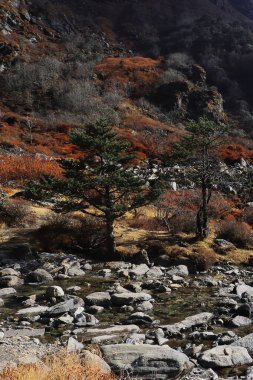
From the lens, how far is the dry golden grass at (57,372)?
21.2 feet

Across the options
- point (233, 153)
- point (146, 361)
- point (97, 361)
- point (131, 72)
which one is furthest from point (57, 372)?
point (131, 72)

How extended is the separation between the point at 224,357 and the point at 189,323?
8.72 feet

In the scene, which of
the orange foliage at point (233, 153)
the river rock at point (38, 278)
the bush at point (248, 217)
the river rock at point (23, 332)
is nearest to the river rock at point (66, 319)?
the river rock at point (23, 332)

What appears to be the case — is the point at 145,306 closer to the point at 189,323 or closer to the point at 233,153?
the point at 189,323

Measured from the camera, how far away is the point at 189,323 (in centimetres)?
1170

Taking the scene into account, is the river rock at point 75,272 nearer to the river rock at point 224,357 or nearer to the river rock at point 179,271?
the river rock at point 179,271

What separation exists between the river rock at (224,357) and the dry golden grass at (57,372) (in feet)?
8.57

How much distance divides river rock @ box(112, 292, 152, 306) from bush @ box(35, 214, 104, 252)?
Answer: 320 inches

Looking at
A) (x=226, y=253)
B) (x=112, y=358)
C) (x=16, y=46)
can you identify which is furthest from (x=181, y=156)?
(x=16, y=46)

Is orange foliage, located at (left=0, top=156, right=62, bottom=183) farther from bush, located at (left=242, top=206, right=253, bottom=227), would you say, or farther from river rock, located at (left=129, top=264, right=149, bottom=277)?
river rock, located at (left=129, top=264, right=149, bottom=277)

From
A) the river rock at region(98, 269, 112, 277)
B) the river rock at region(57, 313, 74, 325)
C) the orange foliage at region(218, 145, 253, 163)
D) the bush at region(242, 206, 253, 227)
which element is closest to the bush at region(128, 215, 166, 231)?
the bush at region(242, 206, 253, 227)

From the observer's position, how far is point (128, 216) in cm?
2936

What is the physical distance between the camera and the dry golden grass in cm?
645

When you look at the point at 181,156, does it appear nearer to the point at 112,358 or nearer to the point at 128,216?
the point at 128,216
